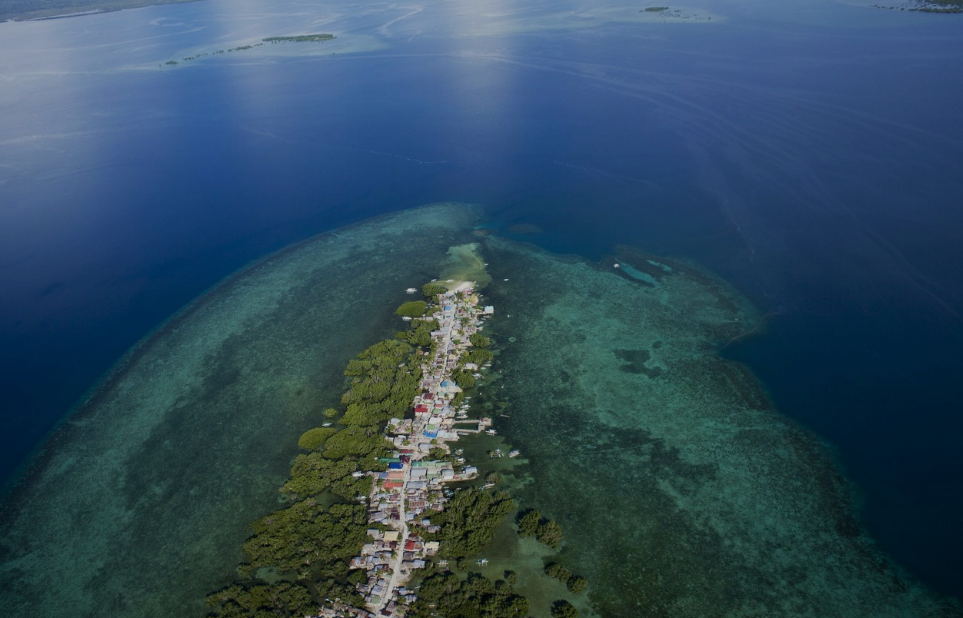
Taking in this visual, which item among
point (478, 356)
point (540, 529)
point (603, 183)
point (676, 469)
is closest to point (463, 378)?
point (478, 356)

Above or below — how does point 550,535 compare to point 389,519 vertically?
above

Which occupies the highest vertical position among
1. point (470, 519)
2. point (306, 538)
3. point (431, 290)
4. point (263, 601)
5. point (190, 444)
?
point (431, 290)

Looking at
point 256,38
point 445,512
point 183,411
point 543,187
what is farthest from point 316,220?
point 256,38

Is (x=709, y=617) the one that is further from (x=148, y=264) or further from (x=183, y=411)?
(x=148, y=264)

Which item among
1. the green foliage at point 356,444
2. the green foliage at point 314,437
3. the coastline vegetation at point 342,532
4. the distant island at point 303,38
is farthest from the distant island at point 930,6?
the green foliage at point 314,437

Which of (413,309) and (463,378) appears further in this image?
(413,309)

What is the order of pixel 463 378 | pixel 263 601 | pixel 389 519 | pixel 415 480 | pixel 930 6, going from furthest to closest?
pixel 930 6, pixel 463 378, pixel 415 480, pixel 389 519, pixel 263 601

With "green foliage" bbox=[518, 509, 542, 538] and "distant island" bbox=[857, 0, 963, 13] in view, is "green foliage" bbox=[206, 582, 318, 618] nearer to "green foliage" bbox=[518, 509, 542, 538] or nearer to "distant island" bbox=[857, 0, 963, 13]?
"green foliage" bbox=[518, 509, 542, 538]

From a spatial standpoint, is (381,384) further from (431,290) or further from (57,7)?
(57,7)
